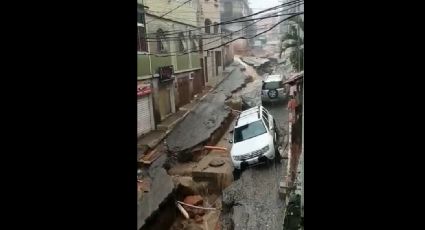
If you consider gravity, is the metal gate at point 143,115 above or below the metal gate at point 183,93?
below

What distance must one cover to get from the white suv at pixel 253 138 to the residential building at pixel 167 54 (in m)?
0.28

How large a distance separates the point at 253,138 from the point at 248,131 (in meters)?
0.04

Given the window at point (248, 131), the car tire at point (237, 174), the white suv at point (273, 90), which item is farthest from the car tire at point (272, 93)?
the car tire at point (237, 174)

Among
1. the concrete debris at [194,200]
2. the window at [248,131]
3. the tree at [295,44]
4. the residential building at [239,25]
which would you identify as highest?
the residential building at [239,25]

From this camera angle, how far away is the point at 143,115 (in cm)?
147

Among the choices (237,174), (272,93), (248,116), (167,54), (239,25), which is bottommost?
(237,174)

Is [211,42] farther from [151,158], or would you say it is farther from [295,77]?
[151,158]

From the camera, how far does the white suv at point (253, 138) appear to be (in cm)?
149

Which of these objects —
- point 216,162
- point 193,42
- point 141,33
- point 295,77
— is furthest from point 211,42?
point 216,162

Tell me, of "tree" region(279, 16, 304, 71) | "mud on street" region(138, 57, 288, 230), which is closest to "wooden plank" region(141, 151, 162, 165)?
"mud on street" region(138, 57, 288, 230)

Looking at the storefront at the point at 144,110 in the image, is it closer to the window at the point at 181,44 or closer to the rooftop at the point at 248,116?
the window at the point at 181,44
